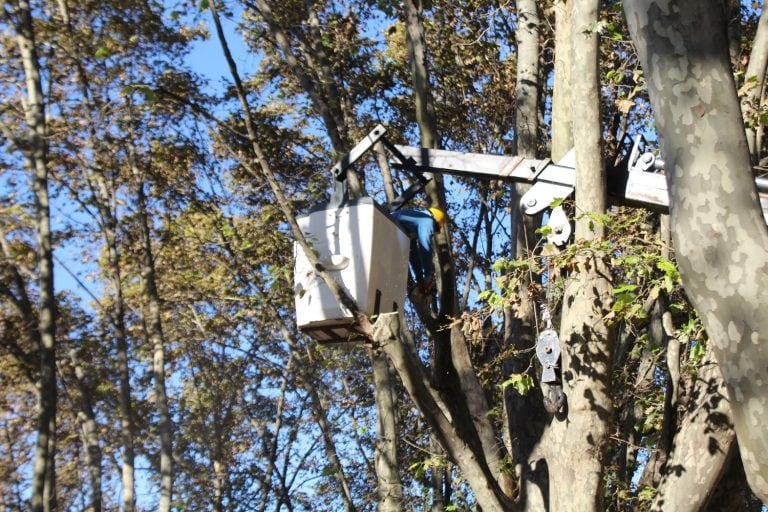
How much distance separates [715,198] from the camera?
7.99 ft

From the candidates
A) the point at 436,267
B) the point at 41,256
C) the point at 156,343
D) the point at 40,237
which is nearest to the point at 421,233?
the point at 436,267

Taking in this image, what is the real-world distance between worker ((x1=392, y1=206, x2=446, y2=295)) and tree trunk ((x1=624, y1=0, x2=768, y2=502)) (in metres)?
2.15

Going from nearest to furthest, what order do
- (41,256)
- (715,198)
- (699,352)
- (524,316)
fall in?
(715,198) < (699,352) < (524,316) < (41,256)

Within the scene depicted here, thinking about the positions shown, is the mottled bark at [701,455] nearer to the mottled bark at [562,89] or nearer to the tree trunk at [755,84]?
the mottled bark at [562,89]

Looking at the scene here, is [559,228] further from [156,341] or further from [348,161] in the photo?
[156,341]

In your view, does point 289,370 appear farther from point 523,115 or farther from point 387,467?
point 523,115

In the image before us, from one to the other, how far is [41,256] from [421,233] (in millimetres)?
5933

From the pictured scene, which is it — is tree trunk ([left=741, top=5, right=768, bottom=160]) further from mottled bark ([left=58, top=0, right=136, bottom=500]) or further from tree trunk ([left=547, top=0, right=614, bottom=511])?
mottled bark ([left=58, top=0, right=136, bottom=500])

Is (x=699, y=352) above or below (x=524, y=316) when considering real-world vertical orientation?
below

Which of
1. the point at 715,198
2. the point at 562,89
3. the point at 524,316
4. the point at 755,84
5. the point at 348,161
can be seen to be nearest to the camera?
the point at 715,198

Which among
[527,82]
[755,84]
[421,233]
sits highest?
[527,82]

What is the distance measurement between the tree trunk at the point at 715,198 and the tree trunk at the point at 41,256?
7.24 m

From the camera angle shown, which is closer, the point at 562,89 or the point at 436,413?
the point at 436,413

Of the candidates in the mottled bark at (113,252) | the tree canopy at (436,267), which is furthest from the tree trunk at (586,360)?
the mottled bark at (113,252)
